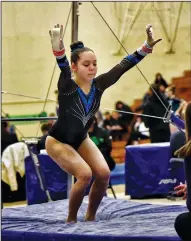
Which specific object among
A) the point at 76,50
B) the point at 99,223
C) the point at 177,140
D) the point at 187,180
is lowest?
the point at 99,223

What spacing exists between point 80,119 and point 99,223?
2.10 feet

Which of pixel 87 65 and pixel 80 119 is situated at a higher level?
pixel 87 65

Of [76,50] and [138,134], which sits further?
[138,134]

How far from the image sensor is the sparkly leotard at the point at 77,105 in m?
4.47

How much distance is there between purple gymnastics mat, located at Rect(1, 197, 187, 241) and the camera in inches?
159

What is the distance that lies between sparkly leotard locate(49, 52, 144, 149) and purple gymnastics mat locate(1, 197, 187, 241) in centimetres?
53

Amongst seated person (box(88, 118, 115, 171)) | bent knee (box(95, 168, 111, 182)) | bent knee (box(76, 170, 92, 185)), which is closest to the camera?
bent knee (box(76, 170, 92, 185))

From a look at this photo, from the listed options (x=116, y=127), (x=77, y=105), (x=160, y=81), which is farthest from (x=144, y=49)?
(x=116, y=127)

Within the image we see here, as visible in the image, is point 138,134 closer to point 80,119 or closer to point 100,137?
point 100,137

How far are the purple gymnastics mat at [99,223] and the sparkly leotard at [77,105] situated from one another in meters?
0.53

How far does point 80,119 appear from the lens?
4.49m

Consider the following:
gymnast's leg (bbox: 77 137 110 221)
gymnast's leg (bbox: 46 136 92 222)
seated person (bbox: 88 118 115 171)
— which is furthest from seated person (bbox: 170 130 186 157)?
gymnast's leg (bbox: 46 136 92 222)

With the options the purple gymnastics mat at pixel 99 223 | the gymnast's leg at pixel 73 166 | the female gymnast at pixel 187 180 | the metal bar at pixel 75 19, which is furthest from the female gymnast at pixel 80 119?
the female gymnast at pixel 187 180

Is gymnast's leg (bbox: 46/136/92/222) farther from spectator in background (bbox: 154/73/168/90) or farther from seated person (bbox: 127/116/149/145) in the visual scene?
seated person (bbox: 127/116/149/145)
